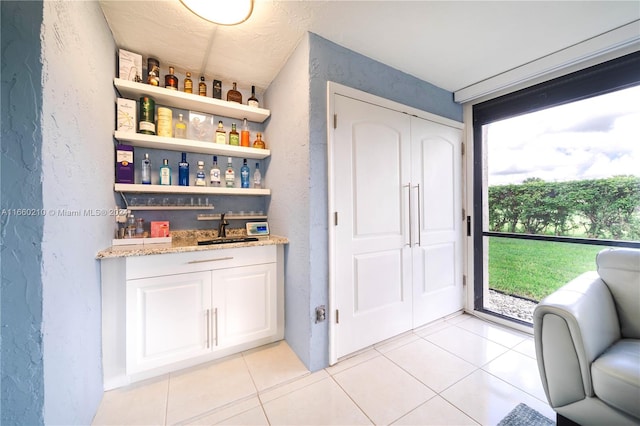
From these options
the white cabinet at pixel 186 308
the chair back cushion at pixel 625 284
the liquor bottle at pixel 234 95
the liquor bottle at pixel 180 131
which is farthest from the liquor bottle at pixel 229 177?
the chair back cushion at pixel 625 284

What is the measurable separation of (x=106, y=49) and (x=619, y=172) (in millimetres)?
3620

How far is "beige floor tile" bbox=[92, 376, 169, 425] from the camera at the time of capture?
1.20m

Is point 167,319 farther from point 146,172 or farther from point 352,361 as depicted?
point 352,361

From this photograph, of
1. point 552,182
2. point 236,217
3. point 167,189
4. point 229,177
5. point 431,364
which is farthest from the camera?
point 236,217

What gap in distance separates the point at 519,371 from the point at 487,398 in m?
0.44

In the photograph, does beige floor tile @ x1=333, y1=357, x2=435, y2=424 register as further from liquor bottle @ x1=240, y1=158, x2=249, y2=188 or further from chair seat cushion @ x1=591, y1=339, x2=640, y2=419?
liquor bottle @ x1=240, y1=158, x2=249, y2=188

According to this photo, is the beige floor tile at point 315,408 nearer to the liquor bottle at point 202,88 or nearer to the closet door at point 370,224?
the closet door at point 370,224

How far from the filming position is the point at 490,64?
192 cm

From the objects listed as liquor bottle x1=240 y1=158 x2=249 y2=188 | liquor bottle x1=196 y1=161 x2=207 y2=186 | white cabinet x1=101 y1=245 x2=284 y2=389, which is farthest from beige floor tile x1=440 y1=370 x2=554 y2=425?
liquor bottle x1=196 y1=161 x2=207 y2=186

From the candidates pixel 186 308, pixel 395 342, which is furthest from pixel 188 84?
pixel 395 342

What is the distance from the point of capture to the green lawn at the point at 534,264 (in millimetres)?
1845

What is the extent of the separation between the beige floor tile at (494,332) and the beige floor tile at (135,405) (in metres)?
2.42

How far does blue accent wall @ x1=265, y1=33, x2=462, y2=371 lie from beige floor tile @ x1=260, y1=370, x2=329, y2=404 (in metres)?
0.05

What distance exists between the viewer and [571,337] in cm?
101
